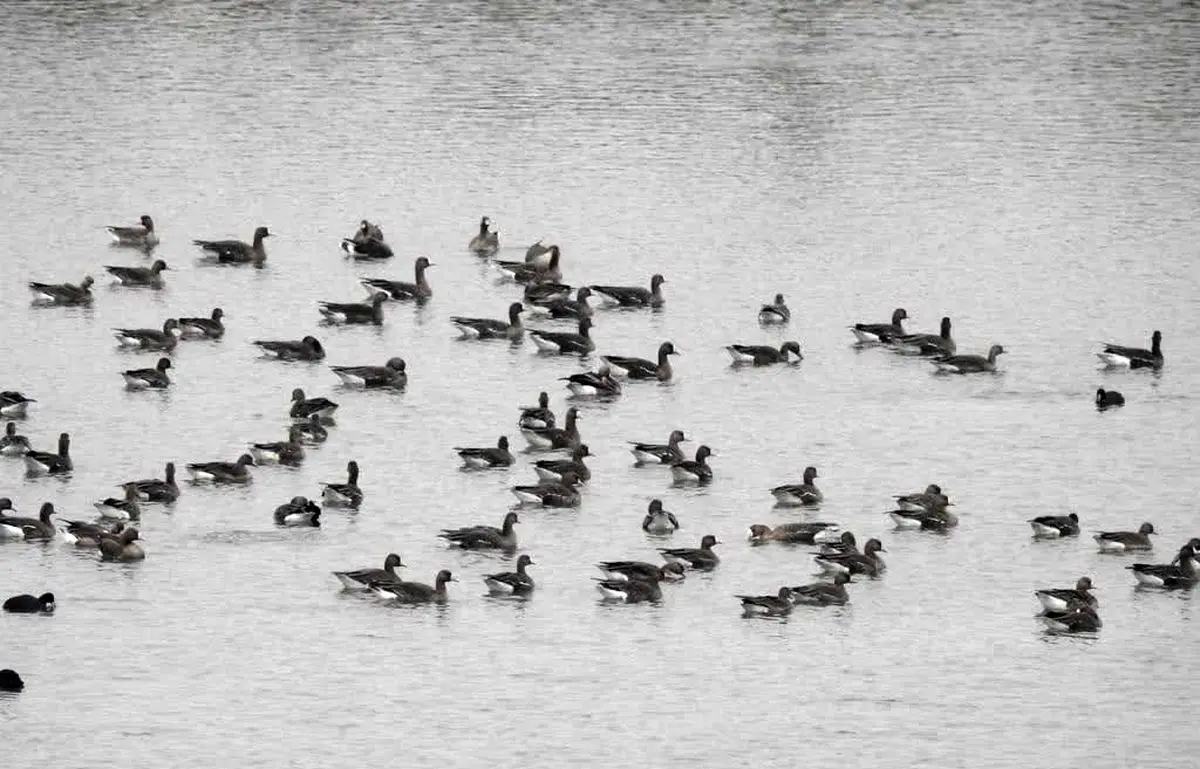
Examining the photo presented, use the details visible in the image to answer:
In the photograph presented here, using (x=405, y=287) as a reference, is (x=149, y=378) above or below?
below

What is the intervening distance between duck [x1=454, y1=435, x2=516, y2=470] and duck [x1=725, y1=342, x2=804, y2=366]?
26.2ft

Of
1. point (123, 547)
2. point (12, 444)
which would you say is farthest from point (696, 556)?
point (12, 444)

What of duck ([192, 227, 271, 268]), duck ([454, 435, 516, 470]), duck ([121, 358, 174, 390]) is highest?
duck ([192, 227, 271, 268])

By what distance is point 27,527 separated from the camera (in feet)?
120

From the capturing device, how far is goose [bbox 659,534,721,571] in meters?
36.0

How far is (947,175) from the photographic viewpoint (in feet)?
224

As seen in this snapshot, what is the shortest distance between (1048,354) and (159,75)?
40.6 metres

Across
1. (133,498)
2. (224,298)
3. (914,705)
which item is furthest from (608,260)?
(914,705)

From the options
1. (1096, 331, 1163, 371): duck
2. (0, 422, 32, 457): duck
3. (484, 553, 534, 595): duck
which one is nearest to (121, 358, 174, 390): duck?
(0, 422, 32, 457): duck

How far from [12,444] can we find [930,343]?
1771 cm

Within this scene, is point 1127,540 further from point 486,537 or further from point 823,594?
point 486,537

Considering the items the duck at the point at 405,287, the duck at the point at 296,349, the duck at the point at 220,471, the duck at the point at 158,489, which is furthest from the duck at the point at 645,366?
the duck at the point at 158,489

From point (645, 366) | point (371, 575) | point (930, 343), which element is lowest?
point (371, 575)

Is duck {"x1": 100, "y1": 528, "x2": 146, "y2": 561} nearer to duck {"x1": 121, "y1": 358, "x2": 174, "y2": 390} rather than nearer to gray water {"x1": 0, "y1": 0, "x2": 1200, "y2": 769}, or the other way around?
gray water {"x1": 0, "y1": 0, "x2": 1200, "y2": 769}
